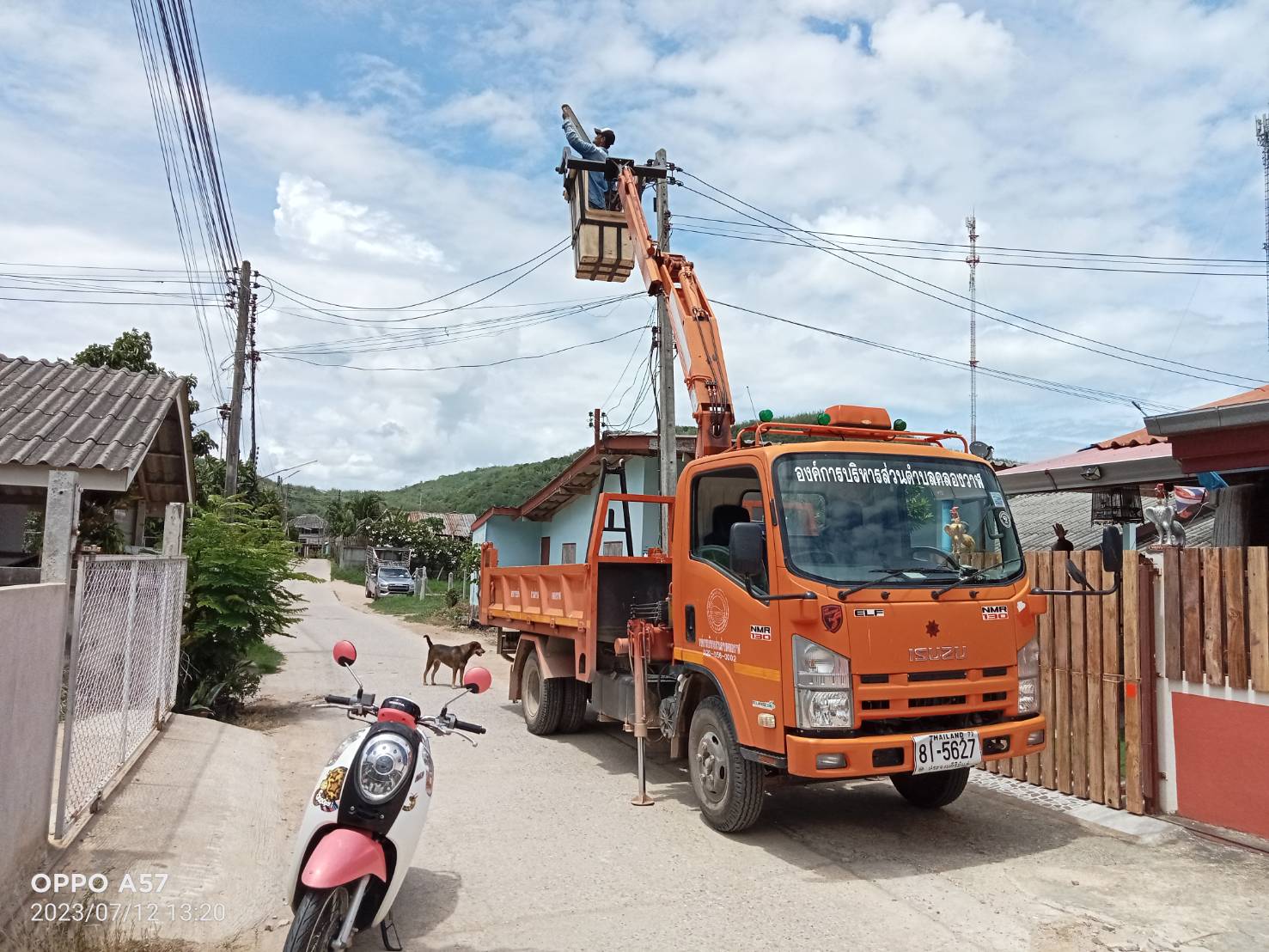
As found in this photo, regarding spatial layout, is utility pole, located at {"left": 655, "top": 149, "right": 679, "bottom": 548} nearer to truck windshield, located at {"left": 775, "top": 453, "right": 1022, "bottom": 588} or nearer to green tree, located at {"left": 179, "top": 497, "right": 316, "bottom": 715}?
green tree, located at {"left": 179, "top": 497, "right": 316, "bottom": 715}

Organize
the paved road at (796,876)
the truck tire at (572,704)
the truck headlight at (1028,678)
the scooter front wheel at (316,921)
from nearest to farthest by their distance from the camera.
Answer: the scooter front wheel at (316,921)
the paved road at (796,876)
the truck headlight at (1028,678)
the truck tire at (572,704)

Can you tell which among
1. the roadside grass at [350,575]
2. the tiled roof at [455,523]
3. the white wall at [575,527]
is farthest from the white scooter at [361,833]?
the tiled roof at [455,523]

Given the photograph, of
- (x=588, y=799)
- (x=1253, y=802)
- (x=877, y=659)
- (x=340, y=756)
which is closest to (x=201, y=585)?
(x=588, y=799)

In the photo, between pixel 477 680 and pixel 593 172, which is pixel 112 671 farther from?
pixel 593 172

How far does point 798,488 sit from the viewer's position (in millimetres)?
6004

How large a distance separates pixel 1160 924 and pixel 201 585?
9002 millimetres

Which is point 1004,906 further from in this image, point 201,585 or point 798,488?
point 201,585

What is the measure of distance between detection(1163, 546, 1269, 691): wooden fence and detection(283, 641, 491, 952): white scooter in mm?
5228

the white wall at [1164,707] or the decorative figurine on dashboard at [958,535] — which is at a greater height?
the decorative figurine on dashboard at [958,535]

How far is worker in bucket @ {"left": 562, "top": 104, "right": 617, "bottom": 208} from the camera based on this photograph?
1156 cm

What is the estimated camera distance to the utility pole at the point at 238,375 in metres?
18.8

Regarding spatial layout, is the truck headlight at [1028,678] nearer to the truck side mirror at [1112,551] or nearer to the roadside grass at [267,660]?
the truck side mirror at [1112,551]

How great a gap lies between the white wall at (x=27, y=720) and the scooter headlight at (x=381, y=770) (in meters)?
1.60

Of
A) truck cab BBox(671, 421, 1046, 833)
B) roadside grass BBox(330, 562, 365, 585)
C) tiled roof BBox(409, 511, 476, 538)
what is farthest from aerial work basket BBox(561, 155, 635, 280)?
tiled roof BBox(409, 511, 476, 538)
